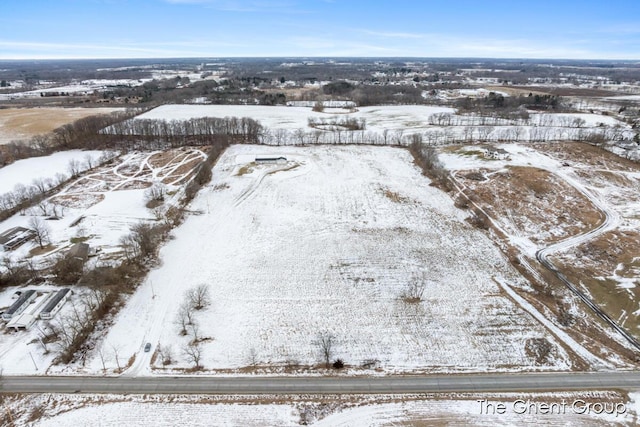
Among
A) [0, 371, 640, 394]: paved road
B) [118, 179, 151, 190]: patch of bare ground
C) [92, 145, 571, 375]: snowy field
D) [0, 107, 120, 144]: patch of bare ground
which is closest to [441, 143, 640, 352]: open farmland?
[92, 145, 571, 375]: snowy field

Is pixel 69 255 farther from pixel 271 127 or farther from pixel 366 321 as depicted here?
pixel 271 127

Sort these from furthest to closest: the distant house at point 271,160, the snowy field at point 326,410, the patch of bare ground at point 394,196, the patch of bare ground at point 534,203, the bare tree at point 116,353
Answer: the distant house at point 271,160, the patch of bare ground at point 394,196, the patch of bare ground at point 534,203, the bare tree at point 116,353, the snowy field at point 326,410

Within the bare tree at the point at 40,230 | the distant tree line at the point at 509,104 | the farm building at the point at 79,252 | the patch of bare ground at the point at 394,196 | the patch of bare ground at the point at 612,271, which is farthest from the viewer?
the distant tree line at the point at 509,104

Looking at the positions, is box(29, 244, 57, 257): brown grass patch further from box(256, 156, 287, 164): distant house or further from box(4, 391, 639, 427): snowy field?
box(256, 156, 287, 164): distant house

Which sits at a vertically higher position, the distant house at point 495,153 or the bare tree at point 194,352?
the distant house at point 495,153

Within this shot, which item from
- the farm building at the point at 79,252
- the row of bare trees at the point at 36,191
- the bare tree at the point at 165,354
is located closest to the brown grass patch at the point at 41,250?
the farm building at the point at 79,252

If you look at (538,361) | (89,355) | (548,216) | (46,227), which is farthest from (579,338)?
(46,227)

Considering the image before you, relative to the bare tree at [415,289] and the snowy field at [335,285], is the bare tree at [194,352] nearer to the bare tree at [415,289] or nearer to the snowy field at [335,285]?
the snowy field at [335,285]
